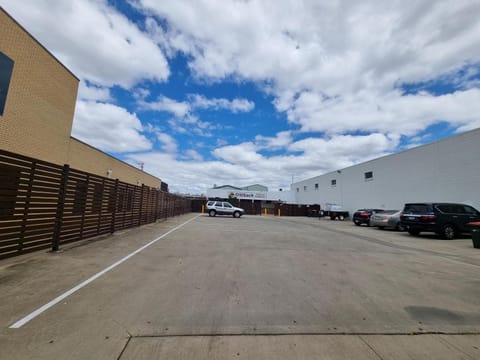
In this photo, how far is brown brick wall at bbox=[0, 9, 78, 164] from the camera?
695 cm

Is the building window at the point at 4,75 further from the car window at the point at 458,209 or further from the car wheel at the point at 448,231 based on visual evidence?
the car window at the point at 458,209

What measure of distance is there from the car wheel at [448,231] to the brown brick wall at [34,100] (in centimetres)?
1834

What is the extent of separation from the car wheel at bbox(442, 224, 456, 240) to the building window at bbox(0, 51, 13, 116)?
18.6 m

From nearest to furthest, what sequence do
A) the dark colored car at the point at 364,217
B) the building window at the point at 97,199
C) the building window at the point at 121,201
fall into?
the building window at the point at 97,199
the building window at the point at 121,201
the dark colored car at the point at 364,217

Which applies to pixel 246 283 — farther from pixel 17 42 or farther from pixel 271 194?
pixel 271 194

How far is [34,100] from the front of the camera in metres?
7.94

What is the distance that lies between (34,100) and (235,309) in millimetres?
9957

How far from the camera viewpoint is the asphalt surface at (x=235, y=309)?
229 cm

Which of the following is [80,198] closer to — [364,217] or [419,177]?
[364,217]

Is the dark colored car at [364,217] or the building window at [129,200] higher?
the building window at [129,200]

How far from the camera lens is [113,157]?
47.1 ft

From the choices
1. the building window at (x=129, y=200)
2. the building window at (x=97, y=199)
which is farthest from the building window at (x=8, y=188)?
the building window at (x=129, y=200)

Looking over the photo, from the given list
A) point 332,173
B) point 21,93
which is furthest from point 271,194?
point 21,93

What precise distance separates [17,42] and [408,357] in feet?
38.9
